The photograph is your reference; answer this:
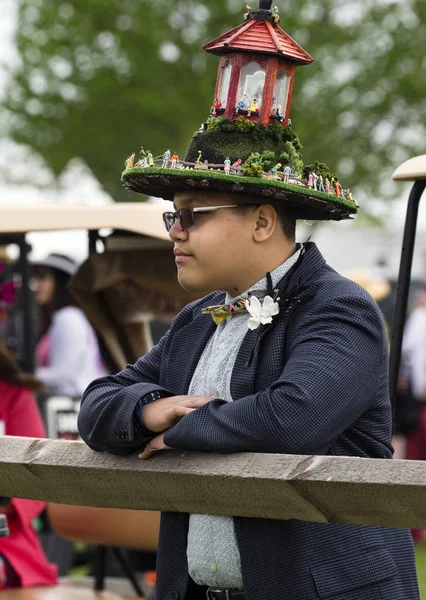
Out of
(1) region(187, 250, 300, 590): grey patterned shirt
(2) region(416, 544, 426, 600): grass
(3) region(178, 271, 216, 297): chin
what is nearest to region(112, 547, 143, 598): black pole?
(2) region(416, 544, 426, 600): grass

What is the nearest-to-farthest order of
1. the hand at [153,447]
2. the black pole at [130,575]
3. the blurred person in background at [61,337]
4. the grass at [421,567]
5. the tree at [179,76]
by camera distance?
the hand at [153,447], the black pole at [130,575], the grass at [421,567], the blurred person in background at [61,337], the tree at [179,76]

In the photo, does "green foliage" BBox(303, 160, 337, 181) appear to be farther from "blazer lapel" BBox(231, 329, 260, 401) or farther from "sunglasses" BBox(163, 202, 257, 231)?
"blazer lapel" BBox(231, 329, 260, 401)

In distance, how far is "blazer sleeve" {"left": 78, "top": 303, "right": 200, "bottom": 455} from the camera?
8.02ft

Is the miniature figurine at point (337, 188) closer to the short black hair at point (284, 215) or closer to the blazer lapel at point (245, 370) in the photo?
the short black hair at point (284, 215)

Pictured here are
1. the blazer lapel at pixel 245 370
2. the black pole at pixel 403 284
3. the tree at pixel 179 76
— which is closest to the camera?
the blazer lapel at pixel 245 370

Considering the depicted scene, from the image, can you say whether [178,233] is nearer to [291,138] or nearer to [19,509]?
Result: [291,138]

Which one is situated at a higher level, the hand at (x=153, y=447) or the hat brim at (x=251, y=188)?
the hat brim at (x=251, y=188)

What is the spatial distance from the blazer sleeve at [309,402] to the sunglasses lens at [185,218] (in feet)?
1.25

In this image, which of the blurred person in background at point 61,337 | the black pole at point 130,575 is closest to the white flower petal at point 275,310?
the black pole at point 130,575

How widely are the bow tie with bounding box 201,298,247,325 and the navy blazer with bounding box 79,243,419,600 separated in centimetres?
12

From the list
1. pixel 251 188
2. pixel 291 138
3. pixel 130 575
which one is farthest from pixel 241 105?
pixel 130 575

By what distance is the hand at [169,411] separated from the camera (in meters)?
2.43

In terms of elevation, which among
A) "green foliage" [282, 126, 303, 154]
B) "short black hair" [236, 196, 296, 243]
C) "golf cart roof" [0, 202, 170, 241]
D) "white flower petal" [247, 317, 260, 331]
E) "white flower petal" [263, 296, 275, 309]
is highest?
"green foliage" [282, 126, 303, 154]

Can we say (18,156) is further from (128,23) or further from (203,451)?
(203,451)
